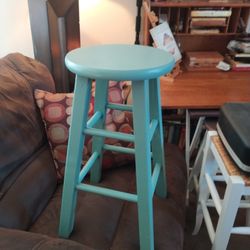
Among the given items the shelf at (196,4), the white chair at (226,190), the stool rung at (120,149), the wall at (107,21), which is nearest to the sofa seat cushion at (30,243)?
the stool rung at (120,149)

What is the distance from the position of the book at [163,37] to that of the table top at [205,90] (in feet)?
0.67

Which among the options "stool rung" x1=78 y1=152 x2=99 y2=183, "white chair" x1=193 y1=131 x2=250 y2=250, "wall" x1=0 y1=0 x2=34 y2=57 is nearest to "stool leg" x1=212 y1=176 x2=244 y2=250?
"white chair" x1=193 y1=131 x2=250 y2=250

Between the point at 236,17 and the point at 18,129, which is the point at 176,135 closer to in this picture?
the point at 236,17

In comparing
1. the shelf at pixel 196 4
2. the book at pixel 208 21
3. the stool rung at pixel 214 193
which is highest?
the shelf at pixel 196 4

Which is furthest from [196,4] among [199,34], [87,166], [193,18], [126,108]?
[87,166]

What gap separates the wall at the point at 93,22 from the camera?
1.85 m

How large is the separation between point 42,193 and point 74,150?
40 centimetres

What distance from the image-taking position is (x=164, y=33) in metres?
1.70

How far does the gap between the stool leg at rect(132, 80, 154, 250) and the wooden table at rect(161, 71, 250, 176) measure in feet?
2.16

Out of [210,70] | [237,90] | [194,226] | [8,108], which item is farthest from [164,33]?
[194,226]

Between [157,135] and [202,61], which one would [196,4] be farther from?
[157,135]

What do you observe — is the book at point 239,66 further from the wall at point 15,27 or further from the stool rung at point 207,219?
the wall at point 15,27

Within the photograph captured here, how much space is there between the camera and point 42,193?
3.84 ft

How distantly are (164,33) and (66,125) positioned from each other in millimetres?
891
